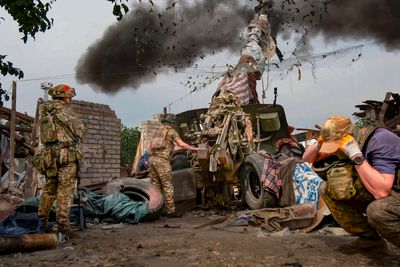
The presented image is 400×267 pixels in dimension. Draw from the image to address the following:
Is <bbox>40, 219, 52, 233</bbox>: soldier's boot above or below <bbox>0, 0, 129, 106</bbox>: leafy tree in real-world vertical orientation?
below

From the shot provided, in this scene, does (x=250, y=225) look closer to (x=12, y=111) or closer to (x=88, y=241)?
(x=88, y=241)

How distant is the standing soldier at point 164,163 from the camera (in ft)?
24.5

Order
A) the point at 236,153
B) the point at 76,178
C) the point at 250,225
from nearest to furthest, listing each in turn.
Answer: the point at 76,178, the point at 250,225, the point at 236,153

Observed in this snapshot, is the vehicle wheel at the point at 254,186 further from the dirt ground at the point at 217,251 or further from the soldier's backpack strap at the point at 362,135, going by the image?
the soldier's backpack strap at the point at 362,135

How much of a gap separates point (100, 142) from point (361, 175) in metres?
8.73

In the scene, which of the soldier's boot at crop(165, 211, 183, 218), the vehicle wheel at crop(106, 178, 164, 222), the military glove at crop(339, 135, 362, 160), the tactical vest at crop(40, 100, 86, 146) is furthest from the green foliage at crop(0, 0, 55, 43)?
the soldier's boot at crop(165, 211, 183, 218)

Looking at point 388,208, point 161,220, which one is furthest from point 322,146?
point 161,220

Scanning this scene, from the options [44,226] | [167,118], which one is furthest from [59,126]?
[167,118]

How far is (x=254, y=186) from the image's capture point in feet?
24.6

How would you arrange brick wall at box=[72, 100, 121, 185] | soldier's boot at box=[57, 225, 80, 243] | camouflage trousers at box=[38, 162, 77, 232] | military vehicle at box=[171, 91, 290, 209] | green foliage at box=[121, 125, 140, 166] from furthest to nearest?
1. green foliage at box=[121, 125, 140, 166]
2. brick wall at box=[72, 100, 121, 185]
3. military vehicle at box=[171, 91, 290, 209]
4. camouflage trousers at box=[38, 162, 77, 232]
5. soldier's boot at box=[57, 225, 80, 243]

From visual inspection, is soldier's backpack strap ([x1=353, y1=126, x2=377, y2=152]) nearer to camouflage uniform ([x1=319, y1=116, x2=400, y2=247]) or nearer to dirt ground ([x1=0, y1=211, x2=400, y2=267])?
camouflage uniform ([x1=319, y1=116, x2=400, y2=247])

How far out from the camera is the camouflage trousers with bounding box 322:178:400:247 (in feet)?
9.41

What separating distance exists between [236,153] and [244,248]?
150 inches

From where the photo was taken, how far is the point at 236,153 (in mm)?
7770
